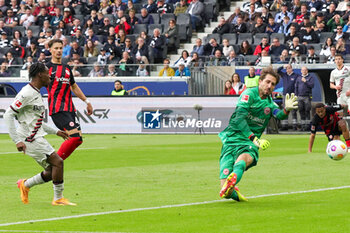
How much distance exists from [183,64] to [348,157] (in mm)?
14283

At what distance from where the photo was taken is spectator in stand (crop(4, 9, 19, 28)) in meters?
40.4

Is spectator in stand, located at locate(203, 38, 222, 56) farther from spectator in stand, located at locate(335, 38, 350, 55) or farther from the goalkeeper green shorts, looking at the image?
the goalkeeper green shorts

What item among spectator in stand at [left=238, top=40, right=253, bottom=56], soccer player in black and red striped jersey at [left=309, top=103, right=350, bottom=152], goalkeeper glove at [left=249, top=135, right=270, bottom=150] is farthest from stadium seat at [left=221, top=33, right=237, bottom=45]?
goalkeeper glove at [left=249, top=135, right=270, bottom=150]

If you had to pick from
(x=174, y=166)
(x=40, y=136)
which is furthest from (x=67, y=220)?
(x=174, y=166)

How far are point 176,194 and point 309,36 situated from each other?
803 inches

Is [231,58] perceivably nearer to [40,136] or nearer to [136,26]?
[136,26]

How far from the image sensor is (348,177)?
14062mm

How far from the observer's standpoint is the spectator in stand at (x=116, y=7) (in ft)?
126

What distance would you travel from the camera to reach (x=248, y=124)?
11.1 metres

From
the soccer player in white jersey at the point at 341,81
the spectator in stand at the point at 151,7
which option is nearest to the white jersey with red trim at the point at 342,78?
the soccer player in white jersey at the point at 341,81

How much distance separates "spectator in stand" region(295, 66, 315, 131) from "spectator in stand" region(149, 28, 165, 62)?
7690 mm

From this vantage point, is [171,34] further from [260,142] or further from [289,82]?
[260,142]

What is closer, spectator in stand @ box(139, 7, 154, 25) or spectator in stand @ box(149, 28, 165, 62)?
spectator in stand @ box(149, 28, 165, 62)

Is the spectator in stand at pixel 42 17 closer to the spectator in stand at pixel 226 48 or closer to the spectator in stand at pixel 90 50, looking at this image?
the spectator in stand at pixel 90 50
